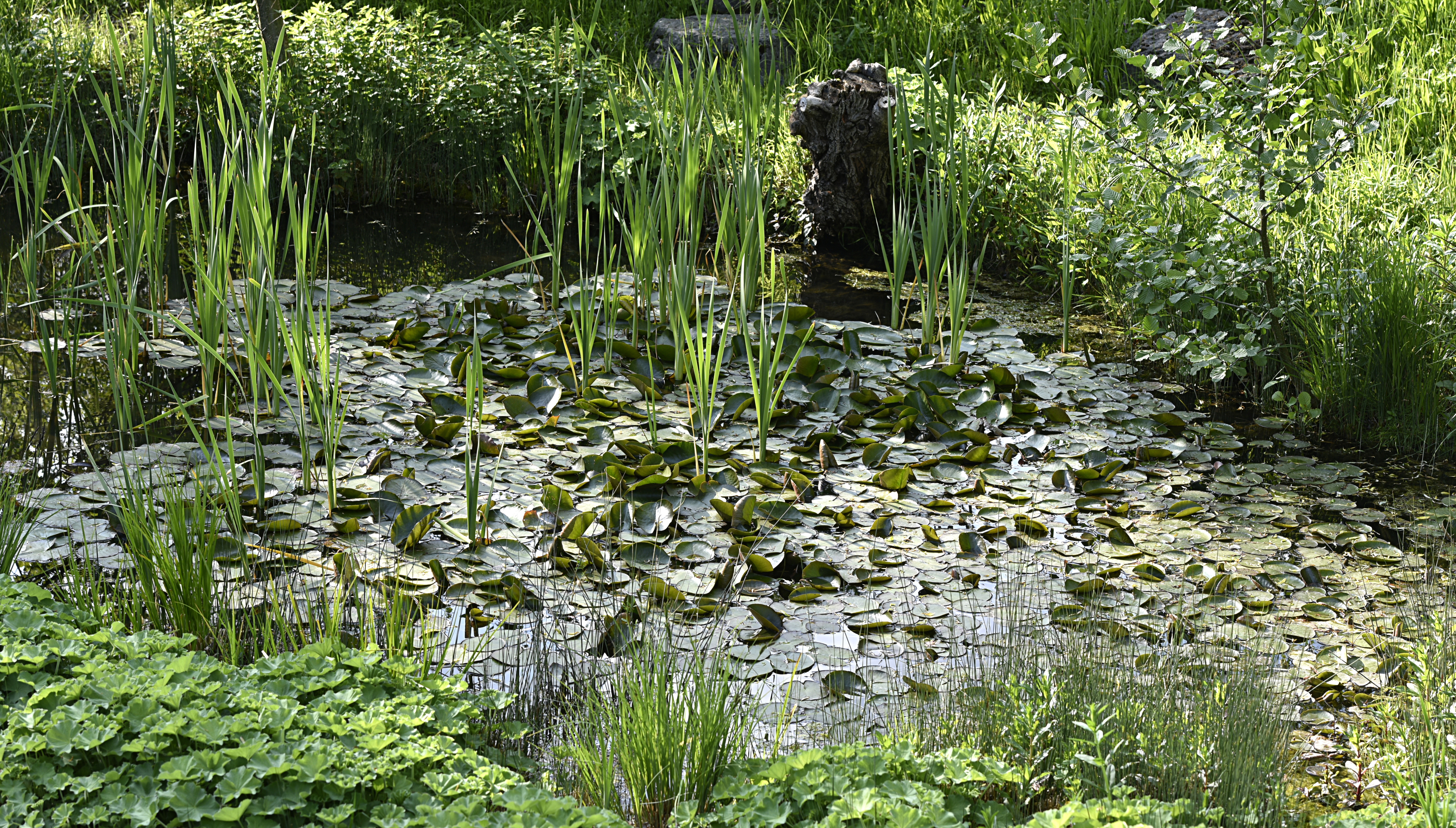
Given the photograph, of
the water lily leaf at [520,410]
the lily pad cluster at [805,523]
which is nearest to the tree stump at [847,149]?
the lily pad cluster at [805,523]

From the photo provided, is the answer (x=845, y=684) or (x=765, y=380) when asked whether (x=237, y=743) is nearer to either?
(x=845, y=684)

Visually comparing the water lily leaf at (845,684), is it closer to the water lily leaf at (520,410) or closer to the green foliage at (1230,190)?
the water lily leaf at (520,410)

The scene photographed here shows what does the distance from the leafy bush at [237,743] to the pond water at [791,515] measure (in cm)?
27

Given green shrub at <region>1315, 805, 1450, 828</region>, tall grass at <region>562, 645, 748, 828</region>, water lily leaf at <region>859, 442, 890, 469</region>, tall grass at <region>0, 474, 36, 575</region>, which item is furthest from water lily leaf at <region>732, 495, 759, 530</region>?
tall grass at <region>0, 474, 36, 575</region>

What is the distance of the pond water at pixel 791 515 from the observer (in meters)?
2.68

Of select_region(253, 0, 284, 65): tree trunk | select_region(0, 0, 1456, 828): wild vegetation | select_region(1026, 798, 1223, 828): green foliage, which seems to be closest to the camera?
select_region(1026, 798, 1223, 828): green foliage

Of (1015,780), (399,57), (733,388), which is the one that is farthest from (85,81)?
(1015,780)

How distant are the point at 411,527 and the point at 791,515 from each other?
1088mm

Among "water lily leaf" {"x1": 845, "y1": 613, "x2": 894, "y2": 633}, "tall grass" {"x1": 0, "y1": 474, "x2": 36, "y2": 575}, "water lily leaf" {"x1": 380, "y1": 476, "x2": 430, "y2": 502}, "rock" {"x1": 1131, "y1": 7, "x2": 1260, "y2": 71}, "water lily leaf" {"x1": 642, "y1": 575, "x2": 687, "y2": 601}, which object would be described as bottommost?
"water lily leaf" {"x1": 845, "y1": 613, "x2": 894, "y2": 633}

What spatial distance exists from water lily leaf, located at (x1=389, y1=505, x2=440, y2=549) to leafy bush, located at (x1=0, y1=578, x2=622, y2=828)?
879 mm

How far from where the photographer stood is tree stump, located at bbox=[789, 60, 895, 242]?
621cm

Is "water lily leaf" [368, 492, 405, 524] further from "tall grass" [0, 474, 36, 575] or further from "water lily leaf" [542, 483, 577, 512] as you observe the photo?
"tall grass" [0, 474, 36, 575]

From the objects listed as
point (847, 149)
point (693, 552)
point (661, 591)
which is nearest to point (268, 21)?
point (847, 149)

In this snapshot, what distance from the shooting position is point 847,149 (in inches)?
246
